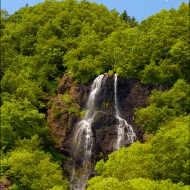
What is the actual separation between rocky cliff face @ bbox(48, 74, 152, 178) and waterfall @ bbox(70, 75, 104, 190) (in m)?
0.45

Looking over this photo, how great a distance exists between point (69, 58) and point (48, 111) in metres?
6.99

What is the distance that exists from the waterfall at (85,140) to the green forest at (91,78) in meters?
1.28

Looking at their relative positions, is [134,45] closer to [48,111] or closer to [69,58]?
[69,58]

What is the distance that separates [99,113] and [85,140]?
3.07 m

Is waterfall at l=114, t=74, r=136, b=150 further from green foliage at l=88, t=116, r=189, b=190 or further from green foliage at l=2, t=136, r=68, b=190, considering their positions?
green foliage at l=88, t=116, r=189, b=190

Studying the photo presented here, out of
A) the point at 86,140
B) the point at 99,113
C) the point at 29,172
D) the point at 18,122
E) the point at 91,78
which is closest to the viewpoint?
the point at 29,172

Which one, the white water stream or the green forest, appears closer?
the green forest

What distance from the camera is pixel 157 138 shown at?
80.7 feet

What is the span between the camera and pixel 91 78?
4166 centimetres

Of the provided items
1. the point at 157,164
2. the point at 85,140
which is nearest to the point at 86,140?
the point at 85,140

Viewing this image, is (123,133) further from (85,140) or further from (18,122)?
(18,122)

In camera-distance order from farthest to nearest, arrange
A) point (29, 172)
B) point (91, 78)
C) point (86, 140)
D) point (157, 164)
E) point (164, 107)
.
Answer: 1. point (91, 78)
2. point (86, 140)
3. point (164, 107)
4. point (29, 172)
5. point (157, 164)

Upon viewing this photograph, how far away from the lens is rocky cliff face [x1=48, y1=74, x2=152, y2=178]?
118ft

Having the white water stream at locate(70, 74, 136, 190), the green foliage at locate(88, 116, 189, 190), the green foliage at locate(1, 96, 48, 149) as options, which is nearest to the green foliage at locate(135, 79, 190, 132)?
the white water stream at locate(70, 74, 136, 190)
